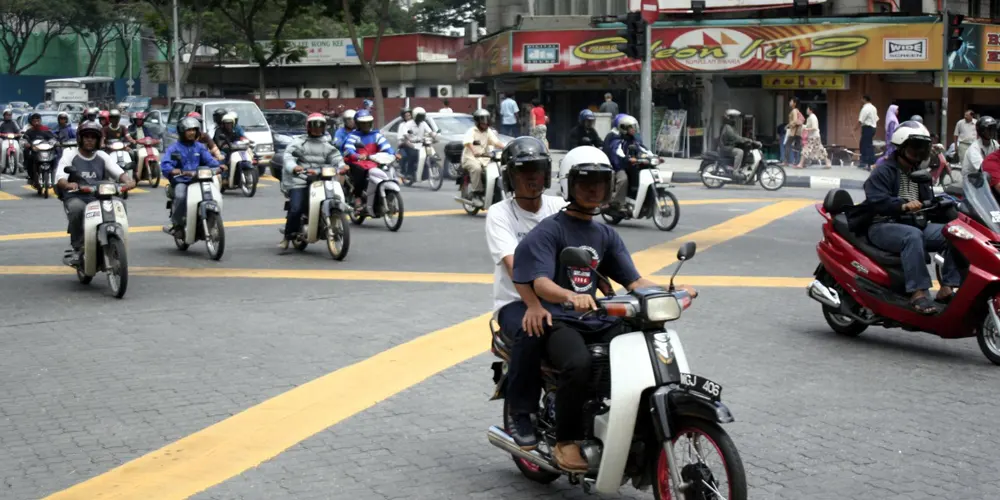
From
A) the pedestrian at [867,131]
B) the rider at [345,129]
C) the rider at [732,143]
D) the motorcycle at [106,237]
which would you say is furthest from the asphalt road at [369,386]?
the pedestrian at [867,131]

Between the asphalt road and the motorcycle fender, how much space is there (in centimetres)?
71

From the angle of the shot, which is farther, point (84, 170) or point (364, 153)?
point (364, 153)

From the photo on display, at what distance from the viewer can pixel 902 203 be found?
30.5 ft

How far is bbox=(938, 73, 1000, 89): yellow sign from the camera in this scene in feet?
A: 112

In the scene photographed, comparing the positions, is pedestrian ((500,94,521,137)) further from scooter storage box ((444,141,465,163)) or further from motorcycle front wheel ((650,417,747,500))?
motorcycle front wheel ((650,417,747,500))

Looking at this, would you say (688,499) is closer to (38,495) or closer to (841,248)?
(38,495)

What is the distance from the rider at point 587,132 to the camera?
22.4m

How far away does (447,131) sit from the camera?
28859 mm

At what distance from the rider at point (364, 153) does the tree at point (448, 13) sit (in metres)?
54.8

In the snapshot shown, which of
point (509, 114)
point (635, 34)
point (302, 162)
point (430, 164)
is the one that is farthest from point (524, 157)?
point (509, 114)

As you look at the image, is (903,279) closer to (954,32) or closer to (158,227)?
(158,227)

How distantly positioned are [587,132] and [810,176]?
24.1 feet

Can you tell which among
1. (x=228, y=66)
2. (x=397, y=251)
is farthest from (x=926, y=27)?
(x=228, y=66)

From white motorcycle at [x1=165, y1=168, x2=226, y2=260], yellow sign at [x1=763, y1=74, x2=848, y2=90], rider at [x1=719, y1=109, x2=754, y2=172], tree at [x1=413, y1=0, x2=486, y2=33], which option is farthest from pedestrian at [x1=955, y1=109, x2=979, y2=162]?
tree at [x1=413, y1=0, x2=486, y2=33]
